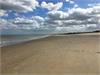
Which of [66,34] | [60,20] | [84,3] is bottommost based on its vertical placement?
[66,34]

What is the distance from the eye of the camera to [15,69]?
1.96 metres

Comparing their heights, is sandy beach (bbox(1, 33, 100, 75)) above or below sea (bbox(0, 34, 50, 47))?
below

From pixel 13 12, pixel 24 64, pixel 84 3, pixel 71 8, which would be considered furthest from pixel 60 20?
pixel 24 64

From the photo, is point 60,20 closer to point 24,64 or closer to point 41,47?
point 41,47

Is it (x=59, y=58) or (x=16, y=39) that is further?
(x=16, y=39)

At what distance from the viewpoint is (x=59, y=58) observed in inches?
86.4

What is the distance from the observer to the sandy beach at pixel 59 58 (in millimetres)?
1873

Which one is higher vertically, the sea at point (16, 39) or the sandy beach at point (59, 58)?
the sea at point (16, 39)

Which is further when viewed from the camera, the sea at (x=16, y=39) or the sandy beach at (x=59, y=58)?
the sea at (x=16, y=39)

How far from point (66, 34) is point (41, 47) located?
1.27ft

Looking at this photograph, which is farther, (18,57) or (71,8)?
(71,8)

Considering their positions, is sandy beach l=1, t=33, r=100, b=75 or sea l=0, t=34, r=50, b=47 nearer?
sandy beach l=1, t=33, r=100, b=75

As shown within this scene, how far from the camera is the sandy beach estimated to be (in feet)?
6.15

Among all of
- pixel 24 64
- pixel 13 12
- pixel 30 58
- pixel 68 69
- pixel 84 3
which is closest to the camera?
pixel 68 69
